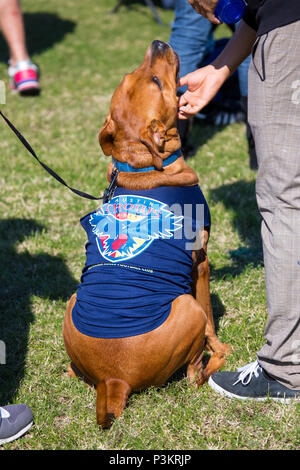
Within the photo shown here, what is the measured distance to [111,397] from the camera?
2.57 metres

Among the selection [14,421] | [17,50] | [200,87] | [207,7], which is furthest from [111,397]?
[17,50]

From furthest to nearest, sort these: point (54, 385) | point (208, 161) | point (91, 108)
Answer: point (91, 108) → point (208, 161) → point (54, 385)

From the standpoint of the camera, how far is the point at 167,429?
2.60m

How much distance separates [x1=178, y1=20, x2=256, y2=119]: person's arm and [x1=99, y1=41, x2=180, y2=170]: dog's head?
138 millimetres

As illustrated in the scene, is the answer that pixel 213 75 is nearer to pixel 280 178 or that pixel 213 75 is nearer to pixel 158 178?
pixel 158 178

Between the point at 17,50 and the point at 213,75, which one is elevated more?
the point at 213,75

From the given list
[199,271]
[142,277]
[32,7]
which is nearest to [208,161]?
[199,271]

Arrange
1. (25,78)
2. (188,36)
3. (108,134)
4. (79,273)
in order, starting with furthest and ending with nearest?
(25,78)
(188,36)
(79,273)
(108,134)

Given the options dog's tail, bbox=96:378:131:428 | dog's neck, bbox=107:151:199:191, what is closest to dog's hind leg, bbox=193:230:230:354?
dog's neck, bbox=107:151:199:191

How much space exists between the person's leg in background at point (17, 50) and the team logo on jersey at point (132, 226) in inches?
199

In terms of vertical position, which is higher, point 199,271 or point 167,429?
point 199,271

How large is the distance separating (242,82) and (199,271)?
2.54m

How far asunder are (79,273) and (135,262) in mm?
1461

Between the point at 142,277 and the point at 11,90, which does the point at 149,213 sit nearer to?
the point at 142,277
